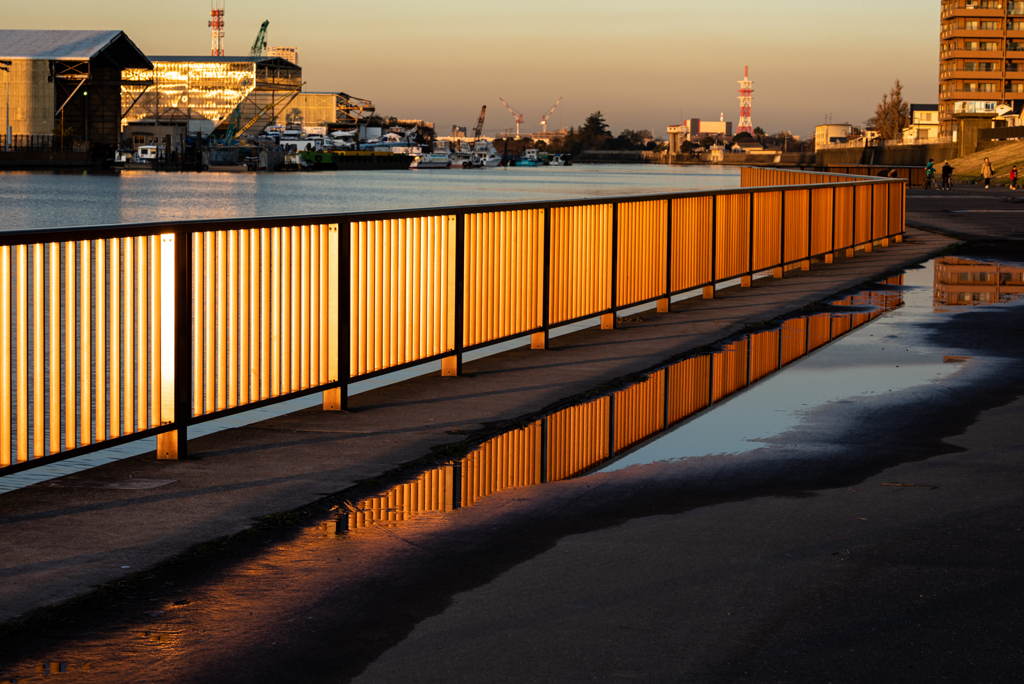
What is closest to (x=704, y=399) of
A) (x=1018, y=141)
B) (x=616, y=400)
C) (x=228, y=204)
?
(x=616, y=400)

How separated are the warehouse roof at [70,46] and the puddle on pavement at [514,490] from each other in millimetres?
133549

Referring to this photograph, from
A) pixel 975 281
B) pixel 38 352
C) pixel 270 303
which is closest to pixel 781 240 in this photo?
pixel 975 281

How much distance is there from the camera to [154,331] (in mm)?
6711

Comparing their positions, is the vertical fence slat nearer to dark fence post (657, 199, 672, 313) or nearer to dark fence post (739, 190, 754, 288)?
dark fence post (657, 199, 672, 313)

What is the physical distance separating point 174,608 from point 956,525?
3544 mm

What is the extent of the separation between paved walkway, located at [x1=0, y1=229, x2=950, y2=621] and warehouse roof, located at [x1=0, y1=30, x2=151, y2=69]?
437ft

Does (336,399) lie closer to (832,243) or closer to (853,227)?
(832,243)

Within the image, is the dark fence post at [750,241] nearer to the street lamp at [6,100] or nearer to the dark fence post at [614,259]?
the dark fence post at [614,259]

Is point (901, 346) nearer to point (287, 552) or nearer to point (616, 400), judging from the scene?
point (616, 400)

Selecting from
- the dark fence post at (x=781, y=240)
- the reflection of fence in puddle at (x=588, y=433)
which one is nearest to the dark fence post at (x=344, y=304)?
the reflection of fence in puddle at (x=588, y=433)

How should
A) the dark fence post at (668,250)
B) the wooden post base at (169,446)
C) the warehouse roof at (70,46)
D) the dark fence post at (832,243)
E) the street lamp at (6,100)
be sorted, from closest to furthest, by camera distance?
1. the wooden post base at (169,446)
2. the dark fence post at (668,250)
3. the dark fence post at (832,243)
4. the street lamp at (6,100)
5. the warehouse roof at (70,46)

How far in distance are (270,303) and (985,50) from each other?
188m

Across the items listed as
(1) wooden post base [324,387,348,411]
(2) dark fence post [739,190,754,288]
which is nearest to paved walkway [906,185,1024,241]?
(2) dark fence post [739,190,754,288]

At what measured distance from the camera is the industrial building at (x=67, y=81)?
438ft
